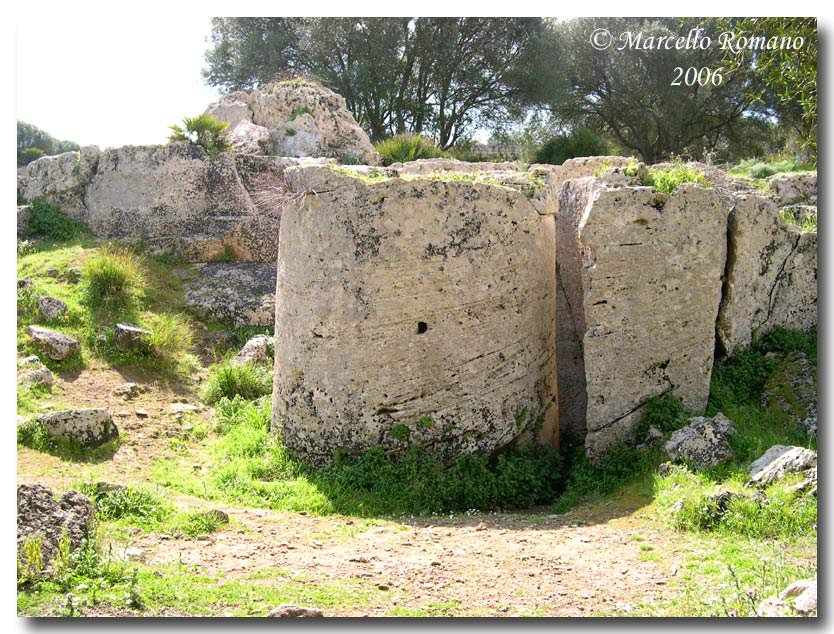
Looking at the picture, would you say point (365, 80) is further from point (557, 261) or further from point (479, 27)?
point (557, 261)

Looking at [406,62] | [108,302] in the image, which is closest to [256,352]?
[108,302]

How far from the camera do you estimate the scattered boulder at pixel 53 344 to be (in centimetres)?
911

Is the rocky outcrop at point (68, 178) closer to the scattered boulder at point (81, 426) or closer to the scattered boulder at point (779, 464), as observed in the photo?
the scattered boulder at point (81, 426)

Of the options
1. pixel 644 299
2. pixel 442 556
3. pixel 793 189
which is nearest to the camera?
→ pixel 442 556

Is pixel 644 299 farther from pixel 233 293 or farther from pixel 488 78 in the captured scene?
pixel 488 78

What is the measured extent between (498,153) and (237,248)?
618cm

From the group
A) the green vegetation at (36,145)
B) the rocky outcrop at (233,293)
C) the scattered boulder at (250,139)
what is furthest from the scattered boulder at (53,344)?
the scattered boulder at (250,139)

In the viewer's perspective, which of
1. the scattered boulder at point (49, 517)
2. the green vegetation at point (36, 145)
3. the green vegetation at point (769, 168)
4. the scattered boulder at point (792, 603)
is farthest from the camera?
the green vegetation at point (769, 168)

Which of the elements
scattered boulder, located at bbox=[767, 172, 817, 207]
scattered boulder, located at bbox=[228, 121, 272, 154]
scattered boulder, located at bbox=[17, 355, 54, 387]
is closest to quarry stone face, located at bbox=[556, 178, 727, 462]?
scattered boulder, located at bbox=[767, 172, 817, 207]

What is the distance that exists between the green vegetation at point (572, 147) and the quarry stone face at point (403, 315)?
7.14 m

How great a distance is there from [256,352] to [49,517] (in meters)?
4.95

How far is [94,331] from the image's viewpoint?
9.84m

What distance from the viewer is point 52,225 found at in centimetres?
1256

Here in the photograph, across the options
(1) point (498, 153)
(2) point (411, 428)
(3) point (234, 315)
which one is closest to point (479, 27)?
(1) point (498, 153)
